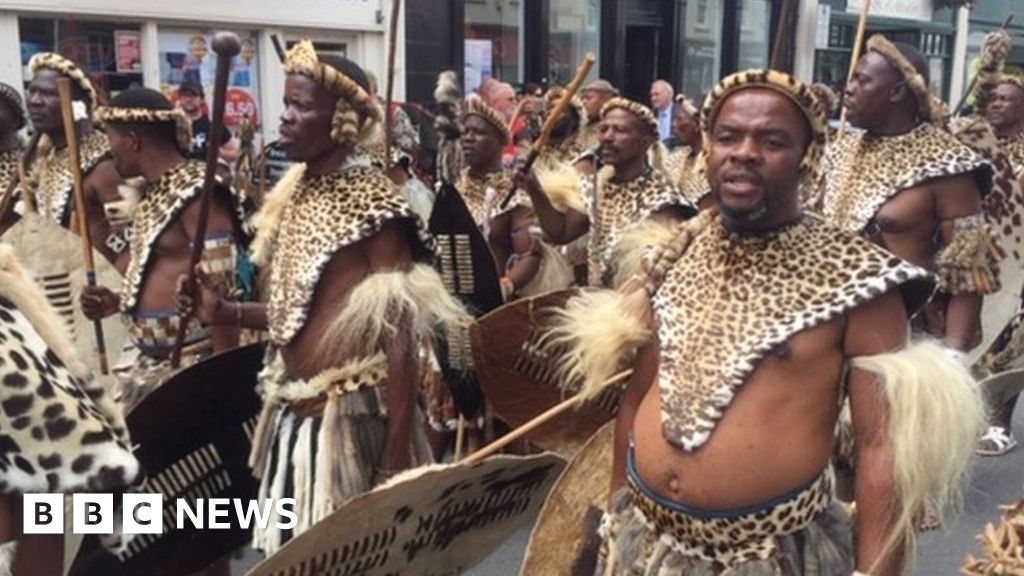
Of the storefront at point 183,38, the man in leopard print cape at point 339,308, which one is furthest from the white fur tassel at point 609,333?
the storefront at point 183,38

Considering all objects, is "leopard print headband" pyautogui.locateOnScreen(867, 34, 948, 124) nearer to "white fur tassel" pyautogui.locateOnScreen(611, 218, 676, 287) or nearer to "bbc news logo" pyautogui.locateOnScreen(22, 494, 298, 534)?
"white fur tassel" pyautogui.locateOnScreen(611, 218, 676, 287)

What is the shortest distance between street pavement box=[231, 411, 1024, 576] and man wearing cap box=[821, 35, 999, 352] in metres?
0.92

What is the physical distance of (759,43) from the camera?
19203 mm

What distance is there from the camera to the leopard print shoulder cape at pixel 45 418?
5.91ft

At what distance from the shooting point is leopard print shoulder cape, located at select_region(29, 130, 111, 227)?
4926 millimetres

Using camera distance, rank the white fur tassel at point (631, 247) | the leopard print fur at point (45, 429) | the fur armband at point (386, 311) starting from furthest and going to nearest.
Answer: the white fur tassel at point (631, 247), the fur armband at point (386, 311), the leopard print fur at point (45, 429)

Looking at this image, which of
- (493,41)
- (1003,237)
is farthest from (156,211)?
(493,41)

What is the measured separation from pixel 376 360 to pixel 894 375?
1.60m

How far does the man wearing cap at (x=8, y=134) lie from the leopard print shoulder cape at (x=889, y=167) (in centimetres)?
393

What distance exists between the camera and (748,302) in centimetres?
229

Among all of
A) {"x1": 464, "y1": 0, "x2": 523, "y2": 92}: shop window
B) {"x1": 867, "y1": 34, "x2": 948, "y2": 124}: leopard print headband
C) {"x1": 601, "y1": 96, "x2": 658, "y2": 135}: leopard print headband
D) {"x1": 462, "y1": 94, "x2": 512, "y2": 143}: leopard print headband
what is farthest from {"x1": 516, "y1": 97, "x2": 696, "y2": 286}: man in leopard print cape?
{"x1": 464, "y1": 0, "x2": 523, "y2": 92}: shop window

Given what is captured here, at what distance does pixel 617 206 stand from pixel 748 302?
2594 millimetres

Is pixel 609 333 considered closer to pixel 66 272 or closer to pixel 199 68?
pixel 66 272

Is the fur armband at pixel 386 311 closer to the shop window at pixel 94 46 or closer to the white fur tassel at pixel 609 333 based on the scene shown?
the white fur tassel at pixel 609 333
